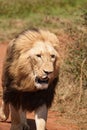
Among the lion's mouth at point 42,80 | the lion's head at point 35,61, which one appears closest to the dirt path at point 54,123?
the lion's head at point 35,61

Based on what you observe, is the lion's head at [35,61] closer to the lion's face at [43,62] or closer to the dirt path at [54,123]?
the lion's face at [43,62]

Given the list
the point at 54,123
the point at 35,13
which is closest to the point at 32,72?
the point at 54,123

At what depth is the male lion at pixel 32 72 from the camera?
508cm

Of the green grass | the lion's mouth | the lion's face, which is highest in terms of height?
the green grass

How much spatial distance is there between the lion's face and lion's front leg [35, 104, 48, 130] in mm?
362

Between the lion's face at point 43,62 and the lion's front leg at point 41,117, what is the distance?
362mm

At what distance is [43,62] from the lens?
199 inches

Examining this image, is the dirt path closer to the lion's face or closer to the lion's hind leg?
the lion's hind leg

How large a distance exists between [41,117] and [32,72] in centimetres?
52

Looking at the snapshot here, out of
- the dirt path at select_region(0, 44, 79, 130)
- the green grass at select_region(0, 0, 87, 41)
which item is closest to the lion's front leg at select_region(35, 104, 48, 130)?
the dirt path at select_region(0, 44, 79, 130)

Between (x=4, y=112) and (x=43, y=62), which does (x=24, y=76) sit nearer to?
(x=43, y=62)

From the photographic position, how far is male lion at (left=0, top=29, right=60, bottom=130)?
5078 mm

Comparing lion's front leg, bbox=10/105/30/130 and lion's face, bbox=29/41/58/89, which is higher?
lion's face, bbox=29/41/58/89

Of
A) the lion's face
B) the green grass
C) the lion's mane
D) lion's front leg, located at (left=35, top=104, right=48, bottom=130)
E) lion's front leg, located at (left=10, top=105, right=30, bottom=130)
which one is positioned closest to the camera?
the lion's face
